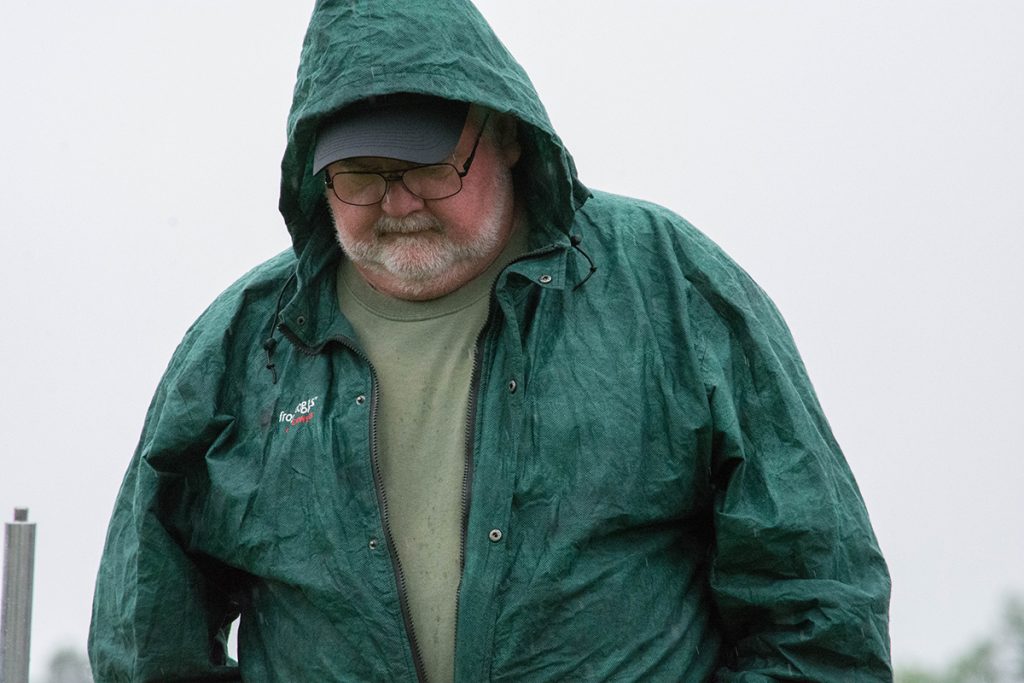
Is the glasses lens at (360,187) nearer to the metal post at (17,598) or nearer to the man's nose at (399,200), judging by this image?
the man's nose at (399,200)

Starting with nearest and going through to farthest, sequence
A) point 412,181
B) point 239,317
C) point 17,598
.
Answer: point 412,181
point 239,317
point 17,598

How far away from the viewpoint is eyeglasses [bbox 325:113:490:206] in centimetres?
322

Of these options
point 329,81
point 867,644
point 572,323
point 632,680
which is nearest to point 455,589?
point 632,680

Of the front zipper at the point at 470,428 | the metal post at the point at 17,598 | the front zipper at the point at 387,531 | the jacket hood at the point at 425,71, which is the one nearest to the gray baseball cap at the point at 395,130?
the jacket hood at the point at 425,71

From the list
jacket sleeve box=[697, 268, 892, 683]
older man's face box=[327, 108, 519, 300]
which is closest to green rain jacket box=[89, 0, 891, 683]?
jacket sleeve box=[697, 268, 892, 683]

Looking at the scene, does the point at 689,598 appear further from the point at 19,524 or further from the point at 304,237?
the point at 19,524

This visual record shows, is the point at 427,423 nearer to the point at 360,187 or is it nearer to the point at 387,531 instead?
the point at 387,531

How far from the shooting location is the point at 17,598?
4320 millimetres

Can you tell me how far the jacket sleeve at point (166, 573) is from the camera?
3.28 meters

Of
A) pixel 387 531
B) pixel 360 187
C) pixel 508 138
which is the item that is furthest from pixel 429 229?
pixel 387 531

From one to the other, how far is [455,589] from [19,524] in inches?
67.0

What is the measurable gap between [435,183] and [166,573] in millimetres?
→ 971

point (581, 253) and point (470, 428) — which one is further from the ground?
point (581, 253)

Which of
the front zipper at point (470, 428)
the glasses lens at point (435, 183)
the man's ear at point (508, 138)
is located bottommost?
the front zipper at point (470, 428)
